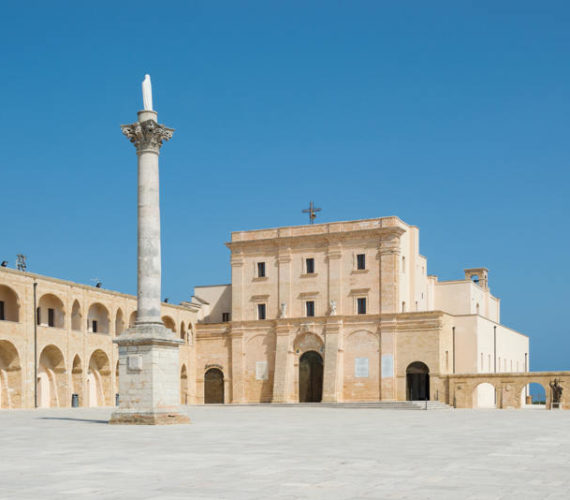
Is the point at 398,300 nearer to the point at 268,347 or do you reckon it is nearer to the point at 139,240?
the point at 268,347

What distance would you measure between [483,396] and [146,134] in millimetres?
37588

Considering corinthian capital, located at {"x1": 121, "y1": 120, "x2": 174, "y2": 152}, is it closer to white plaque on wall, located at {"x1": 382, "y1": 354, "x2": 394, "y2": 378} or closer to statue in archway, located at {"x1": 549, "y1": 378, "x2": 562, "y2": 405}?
white plaque on wall, located at {"x1": 382, "y1": 354, "x2": 394, "y2": 378}

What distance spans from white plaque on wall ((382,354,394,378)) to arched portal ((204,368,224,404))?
12.6m

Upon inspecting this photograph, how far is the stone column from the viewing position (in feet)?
83.2

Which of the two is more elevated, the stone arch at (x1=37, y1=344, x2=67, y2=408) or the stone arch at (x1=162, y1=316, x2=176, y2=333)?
the stone arch at (x1=162, y1=316, x2=176, y2=333)

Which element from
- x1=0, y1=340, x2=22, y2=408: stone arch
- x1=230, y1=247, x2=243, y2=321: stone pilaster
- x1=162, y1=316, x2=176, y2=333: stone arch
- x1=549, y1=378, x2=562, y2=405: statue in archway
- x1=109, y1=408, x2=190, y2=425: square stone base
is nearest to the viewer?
x1=109, y1=408, x2=190, y2=425: square stone base

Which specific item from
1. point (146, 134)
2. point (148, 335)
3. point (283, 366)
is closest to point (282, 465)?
point (148, 335)

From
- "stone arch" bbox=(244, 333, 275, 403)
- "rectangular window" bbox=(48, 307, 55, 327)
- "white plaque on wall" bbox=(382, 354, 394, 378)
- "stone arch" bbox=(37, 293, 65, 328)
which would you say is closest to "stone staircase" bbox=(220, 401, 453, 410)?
"white plaque on wall" bbox=(382, 354, 394, 378)

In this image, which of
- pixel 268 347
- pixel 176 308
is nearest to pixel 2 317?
pixel 176 308

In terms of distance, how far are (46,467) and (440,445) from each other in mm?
8473

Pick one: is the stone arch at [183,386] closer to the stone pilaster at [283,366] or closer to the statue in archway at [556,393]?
the stone pilaster at [283,366]

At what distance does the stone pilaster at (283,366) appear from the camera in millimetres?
56500

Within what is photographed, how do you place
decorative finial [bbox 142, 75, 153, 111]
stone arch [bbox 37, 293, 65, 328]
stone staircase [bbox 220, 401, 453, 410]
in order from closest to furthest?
decorative finial [bbox 142, 75, 153, 111], stone arch [bbox 37, 293, 65, 328], stone staircase [bbox 220, 401, 453, 410]

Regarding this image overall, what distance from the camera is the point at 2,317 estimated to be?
4416 centimetres
